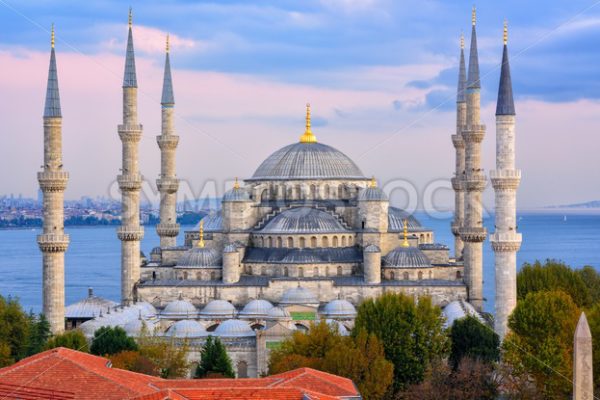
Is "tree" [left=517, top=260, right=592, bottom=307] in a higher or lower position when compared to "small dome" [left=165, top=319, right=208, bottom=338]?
higher

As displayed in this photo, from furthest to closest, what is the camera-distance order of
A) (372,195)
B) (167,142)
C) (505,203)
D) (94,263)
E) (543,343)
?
(94,263) → (167,142) → (372,195) → (505,203) → (543,343)

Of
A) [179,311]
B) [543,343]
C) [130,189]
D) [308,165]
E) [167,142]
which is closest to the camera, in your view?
[543,343]

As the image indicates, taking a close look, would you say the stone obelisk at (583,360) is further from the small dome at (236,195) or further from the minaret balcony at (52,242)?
the small dome at (236,195)

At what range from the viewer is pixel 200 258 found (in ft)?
123

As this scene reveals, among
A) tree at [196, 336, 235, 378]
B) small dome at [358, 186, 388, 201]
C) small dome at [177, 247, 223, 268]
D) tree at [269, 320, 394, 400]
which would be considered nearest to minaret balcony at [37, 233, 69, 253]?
small dome at [177, 247, 223, 268]

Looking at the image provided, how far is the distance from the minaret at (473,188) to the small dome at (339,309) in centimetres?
424

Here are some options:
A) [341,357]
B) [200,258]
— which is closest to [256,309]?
[200,258]

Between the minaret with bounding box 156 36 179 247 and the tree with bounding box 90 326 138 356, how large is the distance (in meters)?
12.5

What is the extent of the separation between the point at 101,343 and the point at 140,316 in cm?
447

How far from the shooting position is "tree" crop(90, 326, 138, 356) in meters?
29.0

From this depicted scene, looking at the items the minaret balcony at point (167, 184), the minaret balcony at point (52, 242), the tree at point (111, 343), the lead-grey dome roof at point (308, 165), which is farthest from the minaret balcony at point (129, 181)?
the tree at point (111, 343)

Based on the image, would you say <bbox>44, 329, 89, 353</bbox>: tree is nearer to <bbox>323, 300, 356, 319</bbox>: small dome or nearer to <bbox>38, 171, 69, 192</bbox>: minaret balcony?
<bbox>38, 171, 69, 192</bbox>: minaret balcony

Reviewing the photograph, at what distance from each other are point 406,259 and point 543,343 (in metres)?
11.2

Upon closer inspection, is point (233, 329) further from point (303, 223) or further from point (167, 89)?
point (167, 89)
